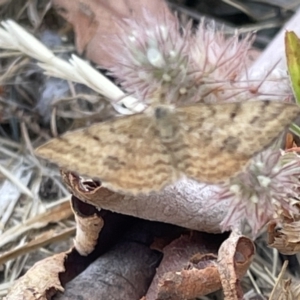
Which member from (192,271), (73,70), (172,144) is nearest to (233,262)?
(192,271)

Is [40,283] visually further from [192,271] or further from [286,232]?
[286,232]

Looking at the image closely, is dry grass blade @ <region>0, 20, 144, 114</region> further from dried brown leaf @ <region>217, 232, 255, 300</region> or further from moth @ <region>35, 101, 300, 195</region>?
dried brown leaf @ <region>217, 232, 255, 300</region>

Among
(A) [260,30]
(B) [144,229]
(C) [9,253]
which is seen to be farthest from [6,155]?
(A) [260,30]

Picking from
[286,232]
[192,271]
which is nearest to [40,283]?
[192,271]

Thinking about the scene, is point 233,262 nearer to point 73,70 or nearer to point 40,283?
point 40,283

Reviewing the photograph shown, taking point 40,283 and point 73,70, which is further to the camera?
point 73,70

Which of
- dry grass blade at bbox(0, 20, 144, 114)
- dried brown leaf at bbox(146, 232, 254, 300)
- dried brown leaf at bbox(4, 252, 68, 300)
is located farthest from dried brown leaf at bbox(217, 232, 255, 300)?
dry grass blade at bbox(0, 20, 144, 114)

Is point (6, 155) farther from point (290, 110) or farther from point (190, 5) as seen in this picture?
point (290, 110)

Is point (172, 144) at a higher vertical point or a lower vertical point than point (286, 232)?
higher

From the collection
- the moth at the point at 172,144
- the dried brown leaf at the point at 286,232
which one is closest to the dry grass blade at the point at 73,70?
the moth at the point at 172,144
